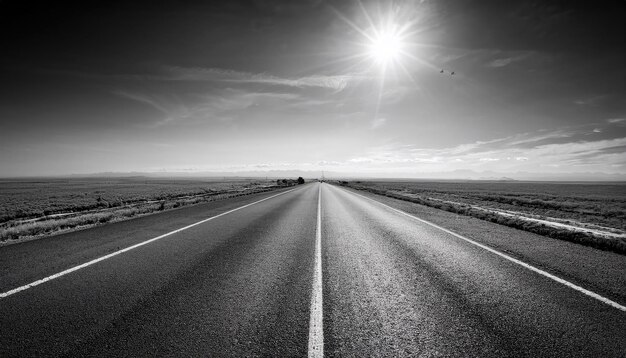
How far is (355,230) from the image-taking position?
9.66m

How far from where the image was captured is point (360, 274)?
16.9 feet

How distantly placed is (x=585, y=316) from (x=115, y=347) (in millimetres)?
5454

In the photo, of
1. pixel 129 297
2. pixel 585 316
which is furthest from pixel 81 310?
pixel 585 316

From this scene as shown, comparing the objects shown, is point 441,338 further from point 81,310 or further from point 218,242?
point 218,242

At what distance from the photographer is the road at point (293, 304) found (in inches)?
113

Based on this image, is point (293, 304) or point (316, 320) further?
point (293, 304)

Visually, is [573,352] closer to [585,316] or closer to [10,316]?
[585,316]

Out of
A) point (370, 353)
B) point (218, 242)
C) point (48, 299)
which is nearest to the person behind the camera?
point (370, 353)

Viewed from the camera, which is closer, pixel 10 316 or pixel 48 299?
pixel 10 316

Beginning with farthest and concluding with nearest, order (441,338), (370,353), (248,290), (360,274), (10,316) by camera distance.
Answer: (360,274), (248,290), (10,316), (441,338), (370,353)

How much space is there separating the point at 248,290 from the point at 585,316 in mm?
4496

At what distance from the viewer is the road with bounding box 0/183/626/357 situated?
2.86 m

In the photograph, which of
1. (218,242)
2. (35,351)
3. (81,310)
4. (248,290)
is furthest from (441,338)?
(218,242)

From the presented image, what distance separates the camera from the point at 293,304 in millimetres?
3832
